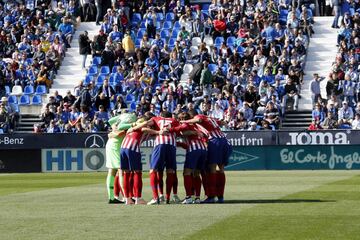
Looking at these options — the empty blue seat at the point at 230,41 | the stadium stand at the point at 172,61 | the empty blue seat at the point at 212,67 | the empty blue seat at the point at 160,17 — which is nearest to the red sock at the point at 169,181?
the stadium stand at the point at 172,61

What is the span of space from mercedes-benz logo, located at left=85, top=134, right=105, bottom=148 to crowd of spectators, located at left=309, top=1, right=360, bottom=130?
27.3 ft

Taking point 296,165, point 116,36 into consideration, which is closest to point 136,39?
point 116,36

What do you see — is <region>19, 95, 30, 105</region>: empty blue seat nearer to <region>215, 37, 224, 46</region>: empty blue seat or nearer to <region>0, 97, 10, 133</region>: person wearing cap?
<region>0, 97, 10, 133</region>: person wearing cap

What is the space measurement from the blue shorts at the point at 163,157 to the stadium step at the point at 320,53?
2417 cm

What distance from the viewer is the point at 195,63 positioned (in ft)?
158

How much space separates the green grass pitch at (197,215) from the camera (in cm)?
1564

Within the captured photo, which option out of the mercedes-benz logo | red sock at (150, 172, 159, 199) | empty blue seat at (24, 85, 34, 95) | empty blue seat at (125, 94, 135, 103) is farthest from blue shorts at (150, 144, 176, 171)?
empty blue seat at (24, 85, 34, 95)

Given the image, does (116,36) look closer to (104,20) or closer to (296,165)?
(104,20)

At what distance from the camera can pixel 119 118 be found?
22.8 m

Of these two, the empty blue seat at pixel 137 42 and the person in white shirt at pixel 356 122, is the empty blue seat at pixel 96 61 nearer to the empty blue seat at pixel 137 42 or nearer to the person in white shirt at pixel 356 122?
the empty blue seat at pixel 137 42

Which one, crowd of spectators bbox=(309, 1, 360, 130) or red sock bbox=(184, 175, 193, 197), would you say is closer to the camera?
red sock bbox=(184, 175, 193, 197)

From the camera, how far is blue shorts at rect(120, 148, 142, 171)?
2216 cm

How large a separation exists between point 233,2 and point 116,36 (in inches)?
225

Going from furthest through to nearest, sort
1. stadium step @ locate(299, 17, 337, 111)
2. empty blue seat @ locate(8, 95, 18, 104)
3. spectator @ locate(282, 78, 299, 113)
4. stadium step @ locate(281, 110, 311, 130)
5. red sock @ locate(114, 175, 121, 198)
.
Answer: empty blue seat @ locate(8, 95, 18, 104) < stadium step @ locate(299, 17, 337, 111) < spectator @ locate(282, 78, 299, 113) < stadium step @ locate(281, 110, 311, 130) < red sock @ locate(114, 175, 121, 198)
